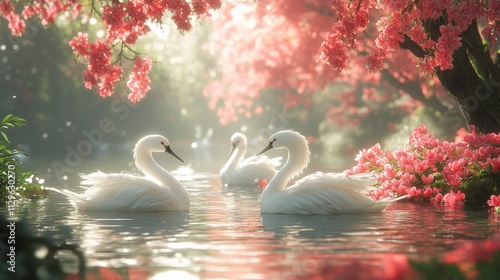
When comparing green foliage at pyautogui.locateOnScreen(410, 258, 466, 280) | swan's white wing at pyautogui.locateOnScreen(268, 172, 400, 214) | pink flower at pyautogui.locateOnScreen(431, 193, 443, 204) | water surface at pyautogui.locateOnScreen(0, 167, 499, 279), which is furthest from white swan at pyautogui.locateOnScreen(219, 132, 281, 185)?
green foliage at pyautogui.locateOnScreen(410, 258, 466, 280)

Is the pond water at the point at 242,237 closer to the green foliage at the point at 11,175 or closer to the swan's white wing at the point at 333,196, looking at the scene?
the swan's white wing at the point at 333,196

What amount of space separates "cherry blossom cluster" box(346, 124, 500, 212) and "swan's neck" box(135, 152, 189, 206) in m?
3.49

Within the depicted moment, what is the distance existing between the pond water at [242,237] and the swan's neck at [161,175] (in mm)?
473

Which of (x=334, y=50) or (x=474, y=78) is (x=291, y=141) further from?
(x=474, y=78)

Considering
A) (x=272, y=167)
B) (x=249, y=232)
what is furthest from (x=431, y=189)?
(x=272, y=167)

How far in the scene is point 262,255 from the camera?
33.0 feet

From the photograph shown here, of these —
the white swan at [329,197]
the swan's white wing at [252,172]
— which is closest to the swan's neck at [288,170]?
the white swan at [329,197]

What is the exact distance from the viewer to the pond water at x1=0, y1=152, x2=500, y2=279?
934cm

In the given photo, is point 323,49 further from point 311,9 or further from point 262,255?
point 311,9

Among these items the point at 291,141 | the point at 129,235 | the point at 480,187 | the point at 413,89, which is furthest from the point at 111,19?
the point at 413,89

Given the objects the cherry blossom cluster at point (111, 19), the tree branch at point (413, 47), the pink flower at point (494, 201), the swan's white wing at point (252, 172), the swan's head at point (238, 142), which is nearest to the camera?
the cherry blossom cluster at point (111, 19)

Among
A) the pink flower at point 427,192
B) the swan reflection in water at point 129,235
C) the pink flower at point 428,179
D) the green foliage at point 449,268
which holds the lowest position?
the green foliage at point 449,268

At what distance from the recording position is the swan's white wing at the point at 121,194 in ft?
48.1

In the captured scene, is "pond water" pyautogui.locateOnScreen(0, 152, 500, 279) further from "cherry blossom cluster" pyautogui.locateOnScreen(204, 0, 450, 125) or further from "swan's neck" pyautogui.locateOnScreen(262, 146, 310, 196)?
"cherry blossom cluster" pyautogui.locateOnScreen(204, 0, 450, 125)
